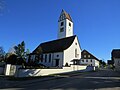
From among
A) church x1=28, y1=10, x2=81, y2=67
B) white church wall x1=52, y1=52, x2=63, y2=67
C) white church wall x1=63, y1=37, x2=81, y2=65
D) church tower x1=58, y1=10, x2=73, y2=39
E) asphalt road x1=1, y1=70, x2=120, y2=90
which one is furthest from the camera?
church tower x1=58, y1=10, x2=73, y2=39

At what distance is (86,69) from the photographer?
38.7 metres

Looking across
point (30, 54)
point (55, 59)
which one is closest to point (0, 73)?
point (55, 59)

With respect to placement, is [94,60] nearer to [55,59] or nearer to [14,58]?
[55,59]

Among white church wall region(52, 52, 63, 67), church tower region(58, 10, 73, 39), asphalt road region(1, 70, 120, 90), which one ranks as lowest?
asphalt road region(1, 70, 120, 90)

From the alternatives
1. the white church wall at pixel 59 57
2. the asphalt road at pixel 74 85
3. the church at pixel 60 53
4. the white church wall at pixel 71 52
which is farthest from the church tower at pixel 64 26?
the asphalt road at pixel 74 85

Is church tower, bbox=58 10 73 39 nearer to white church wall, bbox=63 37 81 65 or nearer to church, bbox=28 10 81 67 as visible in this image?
church, bbox=28 10 81 67

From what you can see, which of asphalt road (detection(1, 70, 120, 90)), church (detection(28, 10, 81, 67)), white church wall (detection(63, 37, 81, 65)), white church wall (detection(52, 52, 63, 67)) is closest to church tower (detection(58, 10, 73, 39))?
church (detection(28, 10, 81, 67))

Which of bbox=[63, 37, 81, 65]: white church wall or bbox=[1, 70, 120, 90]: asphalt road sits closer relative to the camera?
bbox=[1, 70, 120, 90]: asphalt road

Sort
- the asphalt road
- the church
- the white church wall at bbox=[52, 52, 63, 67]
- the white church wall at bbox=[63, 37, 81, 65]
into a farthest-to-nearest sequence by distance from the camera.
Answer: the white church wall at bbox=[63, 37, 81, 65] → the church → the white church wall at bbox=[52, 52, 63, 67] → the asphalt road

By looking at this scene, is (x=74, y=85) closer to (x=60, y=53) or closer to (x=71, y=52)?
(x=60, y=53)

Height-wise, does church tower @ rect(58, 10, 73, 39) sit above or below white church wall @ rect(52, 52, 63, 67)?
above

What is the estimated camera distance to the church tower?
5366 centimetres

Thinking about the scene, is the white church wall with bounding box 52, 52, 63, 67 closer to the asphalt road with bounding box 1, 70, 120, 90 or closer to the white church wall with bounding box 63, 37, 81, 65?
the white church wall with bounding box 63, 37, 81, 65

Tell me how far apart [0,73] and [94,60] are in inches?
2212
